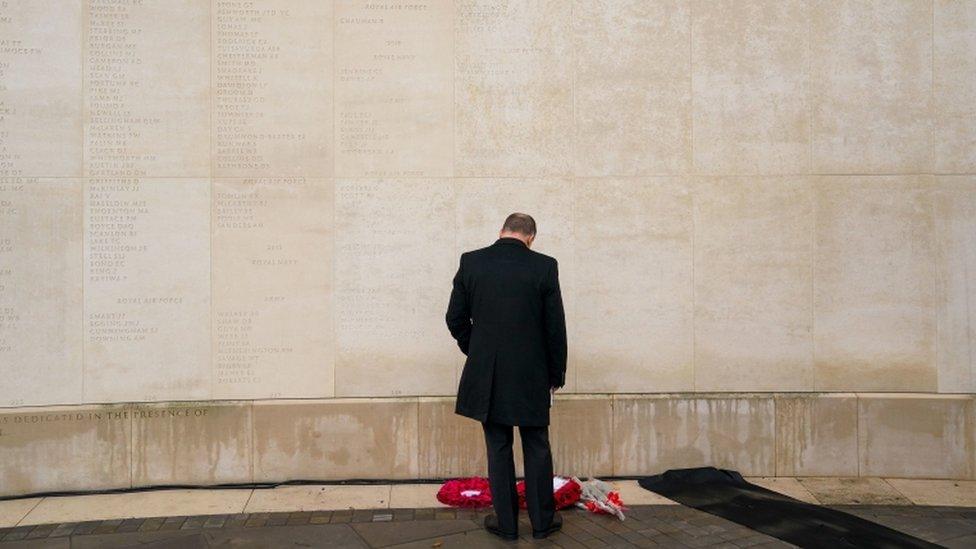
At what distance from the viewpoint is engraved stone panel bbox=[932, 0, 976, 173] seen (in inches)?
229

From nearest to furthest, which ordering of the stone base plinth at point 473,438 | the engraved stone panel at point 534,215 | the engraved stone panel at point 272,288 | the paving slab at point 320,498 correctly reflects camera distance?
the paving slab at point 320,498, the stone base plinth at point 473,438, the engraved stone panel at point 272,288, the engraved stone panel at point 534,215

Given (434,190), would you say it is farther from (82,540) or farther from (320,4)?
(82,540)

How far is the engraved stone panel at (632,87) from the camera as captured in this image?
19.1 ft

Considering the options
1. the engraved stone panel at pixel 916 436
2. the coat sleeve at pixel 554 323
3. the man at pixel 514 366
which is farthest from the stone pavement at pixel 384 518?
the coat sleeve at pixel 554 323

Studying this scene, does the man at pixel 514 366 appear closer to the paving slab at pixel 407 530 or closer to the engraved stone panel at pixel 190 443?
the paving slab at pixel 407 530

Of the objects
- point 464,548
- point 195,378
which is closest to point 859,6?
point 464,548

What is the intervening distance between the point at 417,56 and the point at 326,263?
6.17 ft

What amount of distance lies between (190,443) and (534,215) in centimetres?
334

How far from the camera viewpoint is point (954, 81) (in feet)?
19.1

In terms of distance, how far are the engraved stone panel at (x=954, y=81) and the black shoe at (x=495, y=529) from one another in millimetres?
4630

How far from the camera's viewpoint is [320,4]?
5.73 m

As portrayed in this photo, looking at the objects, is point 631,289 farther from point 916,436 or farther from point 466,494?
point 916,436

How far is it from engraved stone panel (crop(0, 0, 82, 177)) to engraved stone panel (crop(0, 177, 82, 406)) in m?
0.19

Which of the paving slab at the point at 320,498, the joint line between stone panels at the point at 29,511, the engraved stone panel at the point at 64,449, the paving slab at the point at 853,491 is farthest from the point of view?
the engraved stone panel at the point at 64,449
